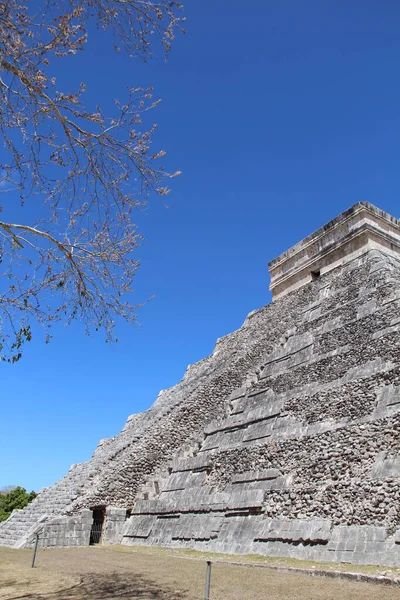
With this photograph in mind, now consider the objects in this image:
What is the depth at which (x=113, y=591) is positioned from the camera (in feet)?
18.2

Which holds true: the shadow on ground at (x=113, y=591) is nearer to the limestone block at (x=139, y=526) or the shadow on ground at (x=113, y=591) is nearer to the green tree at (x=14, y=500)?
the limestone block at (x=139, y=526)

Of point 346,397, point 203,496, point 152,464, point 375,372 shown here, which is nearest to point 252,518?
point 203,496

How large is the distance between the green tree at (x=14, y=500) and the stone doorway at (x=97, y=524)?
14688mm

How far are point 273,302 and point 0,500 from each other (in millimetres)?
18871

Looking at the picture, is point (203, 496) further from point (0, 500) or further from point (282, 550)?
point (0, 500)

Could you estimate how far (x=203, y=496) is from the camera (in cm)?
987

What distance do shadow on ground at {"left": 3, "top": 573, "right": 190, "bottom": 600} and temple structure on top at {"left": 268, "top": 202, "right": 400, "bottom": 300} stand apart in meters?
11.9

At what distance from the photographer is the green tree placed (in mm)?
25062

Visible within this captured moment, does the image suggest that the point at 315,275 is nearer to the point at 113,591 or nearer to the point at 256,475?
the point at 256,475

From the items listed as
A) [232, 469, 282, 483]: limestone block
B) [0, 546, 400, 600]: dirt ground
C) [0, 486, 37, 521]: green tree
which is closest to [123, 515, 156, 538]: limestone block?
[0, 546, 400, 600]: dirt ground

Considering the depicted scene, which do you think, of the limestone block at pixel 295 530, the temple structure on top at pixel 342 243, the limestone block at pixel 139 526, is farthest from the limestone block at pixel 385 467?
the temple structure on top at pixel 342 243

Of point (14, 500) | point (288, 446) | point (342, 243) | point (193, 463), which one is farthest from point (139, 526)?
point (14, 500)

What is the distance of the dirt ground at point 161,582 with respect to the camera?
5.13 metres

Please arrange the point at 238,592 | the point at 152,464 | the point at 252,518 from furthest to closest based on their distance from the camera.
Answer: the point at 152,464 → the point at 252,518 → the point at 238,592
